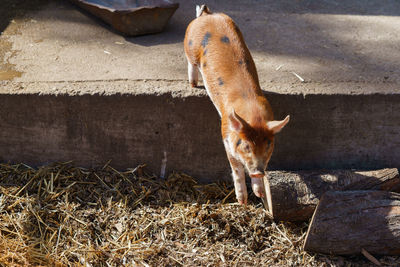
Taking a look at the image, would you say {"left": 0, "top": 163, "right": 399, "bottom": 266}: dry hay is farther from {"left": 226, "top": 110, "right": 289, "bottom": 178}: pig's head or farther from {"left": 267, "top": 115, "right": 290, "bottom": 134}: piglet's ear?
{"left": 267, "top": 115, "right": 290, "bottom": 134}: piglet's ear

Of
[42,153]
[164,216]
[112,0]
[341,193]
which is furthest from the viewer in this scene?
[112,0]

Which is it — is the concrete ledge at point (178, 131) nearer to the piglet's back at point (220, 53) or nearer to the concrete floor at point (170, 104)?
the concrete floor at point (170, 104)

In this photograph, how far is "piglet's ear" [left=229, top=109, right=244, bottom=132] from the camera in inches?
106

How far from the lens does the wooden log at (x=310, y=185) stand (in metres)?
3.34

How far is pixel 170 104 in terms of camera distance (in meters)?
3.55

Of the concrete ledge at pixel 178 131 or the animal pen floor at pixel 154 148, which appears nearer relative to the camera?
the animal pen floor at pixel 154 148

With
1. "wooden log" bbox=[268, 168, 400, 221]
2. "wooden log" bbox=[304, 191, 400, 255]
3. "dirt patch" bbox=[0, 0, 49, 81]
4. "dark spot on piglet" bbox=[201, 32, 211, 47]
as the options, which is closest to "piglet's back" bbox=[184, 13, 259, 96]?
"dark spot on piglet" bbox=[201, 32, 211, 47]

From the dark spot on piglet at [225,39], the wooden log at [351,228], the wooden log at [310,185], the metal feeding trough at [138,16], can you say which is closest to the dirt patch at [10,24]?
the metal feeding trough at [138,16]

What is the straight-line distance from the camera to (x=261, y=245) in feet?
11.0

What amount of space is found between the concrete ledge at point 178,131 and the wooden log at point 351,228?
60 centimetres

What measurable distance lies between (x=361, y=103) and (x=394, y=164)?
65cm

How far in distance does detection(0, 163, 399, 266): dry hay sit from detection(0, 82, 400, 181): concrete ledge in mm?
138

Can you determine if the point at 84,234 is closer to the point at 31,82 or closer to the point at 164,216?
the point at 164,216

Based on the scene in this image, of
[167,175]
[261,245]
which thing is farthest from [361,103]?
[167,175]
